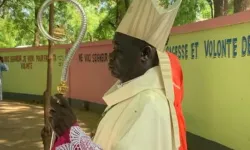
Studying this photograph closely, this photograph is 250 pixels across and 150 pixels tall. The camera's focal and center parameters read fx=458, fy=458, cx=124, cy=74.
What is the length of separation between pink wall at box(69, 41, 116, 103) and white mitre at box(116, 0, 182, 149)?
9510 millimetres

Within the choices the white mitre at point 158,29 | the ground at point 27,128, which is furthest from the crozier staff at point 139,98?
the ground at point 27,128

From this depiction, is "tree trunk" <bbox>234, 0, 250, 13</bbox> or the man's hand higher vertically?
"tree trunk" <bbox>234, 0, 250, 13</bbox>

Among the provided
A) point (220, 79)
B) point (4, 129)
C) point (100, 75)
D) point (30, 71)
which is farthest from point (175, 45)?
point (30, 71)

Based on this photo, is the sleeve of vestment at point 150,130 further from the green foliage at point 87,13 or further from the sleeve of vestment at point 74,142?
the green foliage at point 87,13

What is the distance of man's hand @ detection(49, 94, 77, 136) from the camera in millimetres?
1662

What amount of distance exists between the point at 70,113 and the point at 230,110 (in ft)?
13.2

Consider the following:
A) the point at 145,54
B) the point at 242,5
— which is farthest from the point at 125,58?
the point at 242,5

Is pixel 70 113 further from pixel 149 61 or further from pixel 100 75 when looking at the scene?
pixel 100 75

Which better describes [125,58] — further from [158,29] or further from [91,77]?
[91,77]

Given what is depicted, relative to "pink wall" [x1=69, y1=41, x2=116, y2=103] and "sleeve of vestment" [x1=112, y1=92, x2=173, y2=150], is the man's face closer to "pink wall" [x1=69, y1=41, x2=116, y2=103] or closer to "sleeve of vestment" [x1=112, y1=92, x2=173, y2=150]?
"sleeve of vestment" [x1=112, y1=92, x2=173, y2=150]

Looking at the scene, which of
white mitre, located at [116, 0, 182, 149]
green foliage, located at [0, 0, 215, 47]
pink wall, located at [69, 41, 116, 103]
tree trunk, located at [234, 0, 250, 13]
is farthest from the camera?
green foliage, located at [0, 0, 215, 47]

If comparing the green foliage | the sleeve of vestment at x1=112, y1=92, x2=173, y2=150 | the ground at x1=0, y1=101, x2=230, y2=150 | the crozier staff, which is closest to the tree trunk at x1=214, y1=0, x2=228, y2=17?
the ground at x1=0, y1=101, x2=230, y2=150

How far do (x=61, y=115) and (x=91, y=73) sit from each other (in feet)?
36.2

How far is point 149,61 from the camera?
5.91 ft
